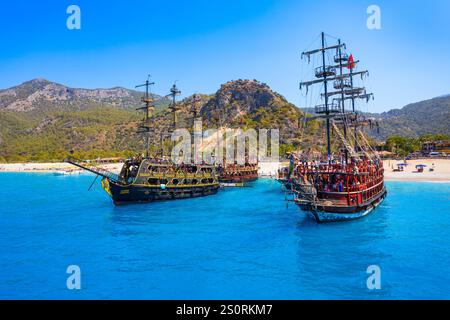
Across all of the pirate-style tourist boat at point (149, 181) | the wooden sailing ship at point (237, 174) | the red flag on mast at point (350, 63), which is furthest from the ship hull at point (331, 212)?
the wooden sailing ship at point (237, 174)

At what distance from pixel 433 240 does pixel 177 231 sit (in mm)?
20131

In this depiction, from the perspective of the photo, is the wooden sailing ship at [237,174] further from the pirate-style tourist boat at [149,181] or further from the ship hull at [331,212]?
the ship hull at [331,212]

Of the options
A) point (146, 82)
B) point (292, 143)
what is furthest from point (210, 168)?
point (292, 143)

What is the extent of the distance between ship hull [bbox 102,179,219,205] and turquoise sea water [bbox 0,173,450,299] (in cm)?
425

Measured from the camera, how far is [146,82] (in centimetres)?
5278

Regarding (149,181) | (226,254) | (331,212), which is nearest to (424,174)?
(331,212)

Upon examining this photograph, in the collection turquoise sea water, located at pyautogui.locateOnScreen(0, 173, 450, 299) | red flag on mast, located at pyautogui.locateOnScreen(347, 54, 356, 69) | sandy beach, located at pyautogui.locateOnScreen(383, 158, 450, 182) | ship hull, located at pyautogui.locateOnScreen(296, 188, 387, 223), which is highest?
red flag on mast, located at pyautogui.locateOnScreen(347, 54, 356, 69)

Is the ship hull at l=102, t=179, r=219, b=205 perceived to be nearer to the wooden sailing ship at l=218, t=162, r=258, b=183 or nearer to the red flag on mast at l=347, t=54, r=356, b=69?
the wooden sailing ship at l=218, t=162, r=258, b=183

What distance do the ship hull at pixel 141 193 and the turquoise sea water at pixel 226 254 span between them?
13.9 feet

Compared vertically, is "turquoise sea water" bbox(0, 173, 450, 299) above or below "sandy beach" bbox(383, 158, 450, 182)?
below

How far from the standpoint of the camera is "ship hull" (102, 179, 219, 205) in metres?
42.4

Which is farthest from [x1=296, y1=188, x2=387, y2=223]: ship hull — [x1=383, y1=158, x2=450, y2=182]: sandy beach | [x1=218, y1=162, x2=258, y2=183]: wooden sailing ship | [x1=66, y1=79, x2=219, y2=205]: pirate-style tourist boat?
[x1=383, y1=158, x2=450, y2=182]: sandy beach
